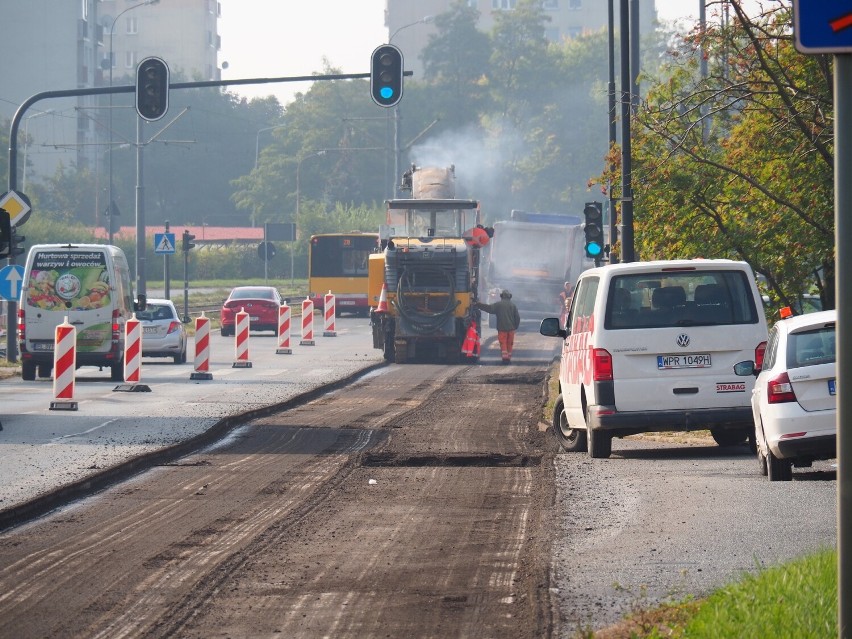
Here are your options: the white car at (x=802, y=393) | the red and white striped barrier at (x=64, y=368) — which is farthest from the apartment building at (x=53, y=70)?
the white car at (x=802, y=393)

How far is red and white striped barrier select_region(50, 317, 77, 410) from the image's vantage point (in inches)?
820

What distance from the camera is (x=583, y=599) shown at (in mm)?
7699

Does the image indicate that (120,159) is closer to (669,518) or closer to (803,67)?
(803,67)

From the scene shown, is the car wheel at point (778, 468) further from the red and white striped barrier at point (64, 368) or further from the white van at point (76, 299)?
the white van at point (76, 299)

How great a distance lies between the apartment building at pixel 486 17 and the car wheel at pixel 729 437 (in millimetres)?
136085

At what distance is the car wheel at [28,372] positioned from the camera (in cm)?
2811

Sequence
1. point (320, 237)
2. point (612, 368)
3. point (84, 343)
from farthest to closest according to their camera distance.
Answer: point (320, 237) < point (84, 343) < point (612, 368)

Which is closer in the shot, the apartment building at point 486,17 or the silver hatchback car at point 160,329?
the silver hatchback car at point 160,329

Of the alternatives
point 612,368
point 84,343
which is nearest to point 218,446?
point 612,368

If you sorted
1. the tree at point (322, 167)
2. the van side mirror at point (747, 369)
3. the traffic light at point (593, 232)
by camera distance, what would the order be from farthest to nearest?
the tree at point (322, 167)
the traffic light at point (593, 232)
the van side mirror at point (747, 369)

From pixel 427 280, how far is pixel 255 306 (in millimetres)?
13933

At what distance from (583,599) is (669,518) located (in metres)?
3.04

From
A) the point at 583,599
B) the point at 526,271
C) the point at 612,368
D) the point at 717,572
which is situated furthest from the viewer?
the point at 526,271

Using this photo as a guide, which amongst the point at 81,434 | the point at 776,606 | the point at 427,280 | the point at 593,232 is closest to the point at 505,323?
the point at 427,280
